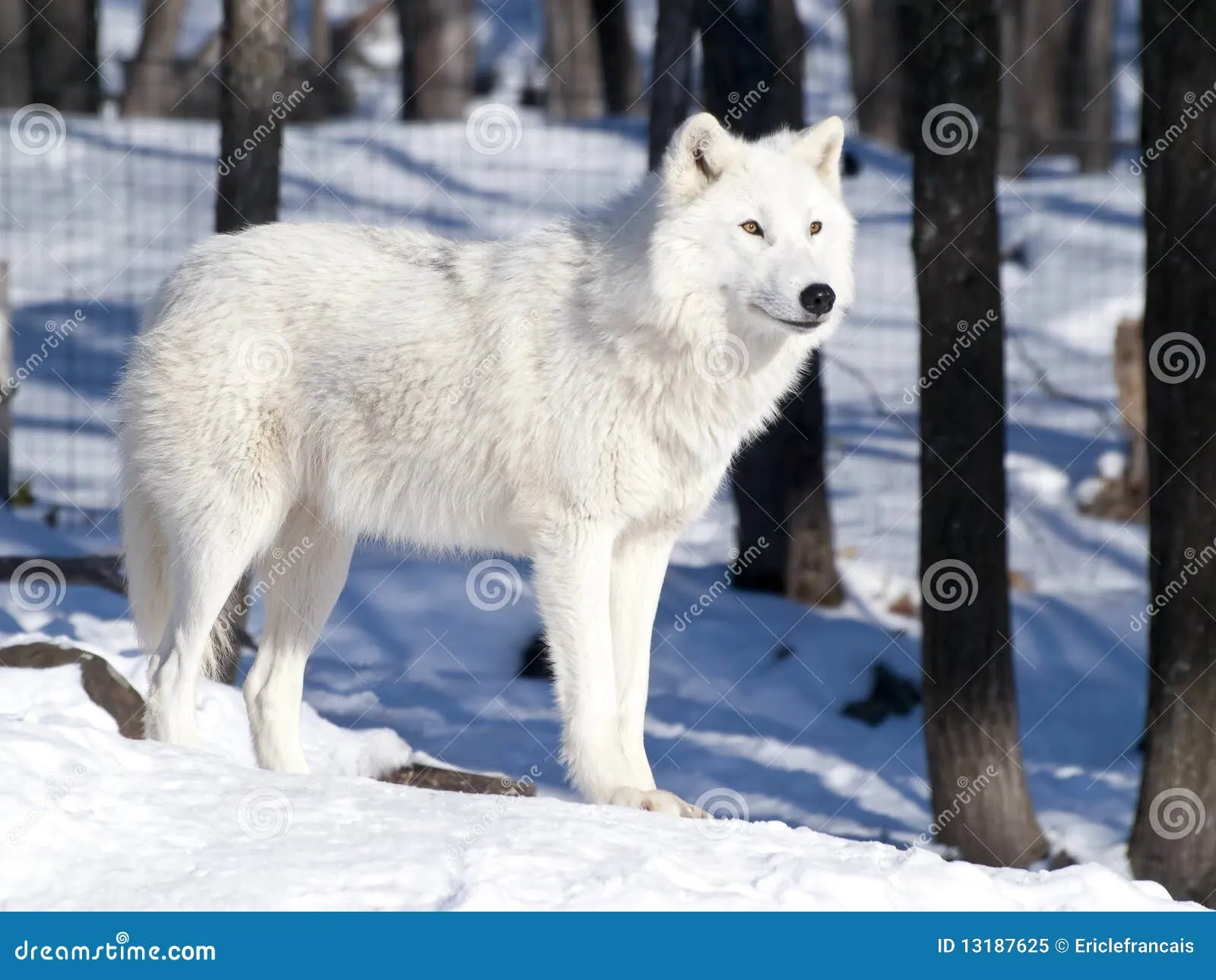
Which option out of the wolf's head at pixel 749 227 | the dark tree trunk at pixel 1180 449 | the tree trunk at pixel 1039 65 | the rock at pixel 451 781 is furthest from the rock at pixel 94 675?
the tree trunk at pixel 1039 65

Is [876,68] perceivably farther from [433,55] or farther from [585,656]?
[585,656]

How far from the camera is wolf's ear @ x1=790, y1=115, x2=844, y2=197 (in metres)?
4.34

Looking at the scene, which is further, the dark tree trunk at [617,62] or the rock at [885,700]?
the dark tree trunk at [617,62]
